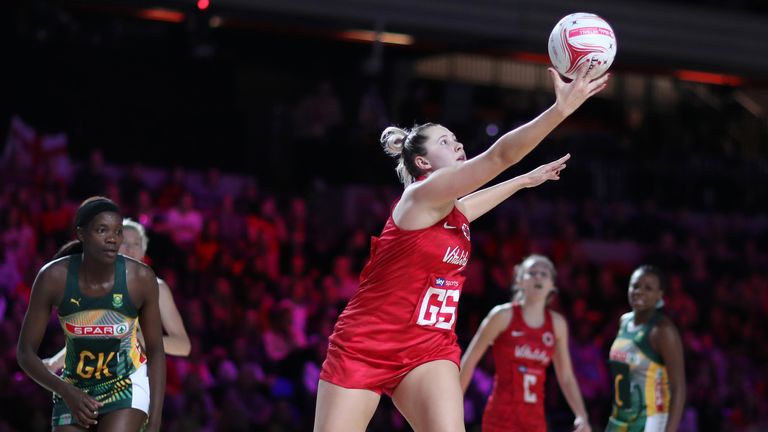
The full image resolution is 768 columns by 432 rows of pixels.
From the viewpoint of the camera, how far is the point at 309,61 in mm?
16234

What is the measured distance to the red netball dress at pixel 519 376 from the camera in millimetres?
6457

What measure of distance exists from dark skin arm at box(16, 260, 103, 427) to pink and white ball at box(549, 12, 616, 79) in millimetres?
2353

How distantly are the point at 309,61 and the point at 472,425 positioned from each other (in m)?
7.89

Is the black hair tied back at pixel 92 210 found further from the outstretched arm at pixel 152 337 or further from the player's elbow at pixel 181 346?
the player's elbow at pixel 181 346

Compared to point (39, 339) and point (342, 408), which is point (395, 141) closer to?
point (342, 408)

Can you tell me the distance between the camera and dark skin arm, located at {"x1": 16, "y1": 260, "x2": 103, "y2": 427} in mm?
4445

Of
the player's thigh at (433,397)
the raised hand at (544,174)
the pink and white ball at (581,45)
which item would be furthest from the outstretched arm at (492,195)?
the player's thigh at (433,397)

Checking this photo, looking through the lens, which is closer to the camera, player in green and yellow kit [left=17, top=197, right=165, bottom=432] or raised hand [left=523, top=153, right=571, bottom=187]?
player in green and yellow kit [left=17, top=197, right=165, bottom=432]

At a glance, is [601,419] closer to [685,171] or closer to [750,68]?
[685,171]

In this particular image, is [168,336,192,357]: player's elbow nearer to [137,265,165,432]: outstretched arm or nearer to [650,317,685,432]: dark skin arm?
[137,265,165,432]: outstretched arm

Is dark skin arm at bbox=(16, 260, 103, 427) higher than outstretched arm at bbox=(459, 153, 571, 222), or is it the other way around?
outstretched arm at bbox=(459, 153, 571, 222)

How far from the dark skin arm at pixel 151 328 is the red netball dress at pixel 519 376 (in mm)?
2510

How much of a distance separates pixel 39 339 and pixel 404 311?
5.25ft

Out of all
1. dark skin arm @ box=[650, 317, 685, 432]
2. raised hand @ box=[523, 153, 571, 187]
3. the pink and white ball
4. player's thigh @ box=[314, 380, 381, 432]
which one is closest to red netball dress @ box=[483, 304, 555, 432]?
dark skin arm @ box=[650, 317, 685, 432]
